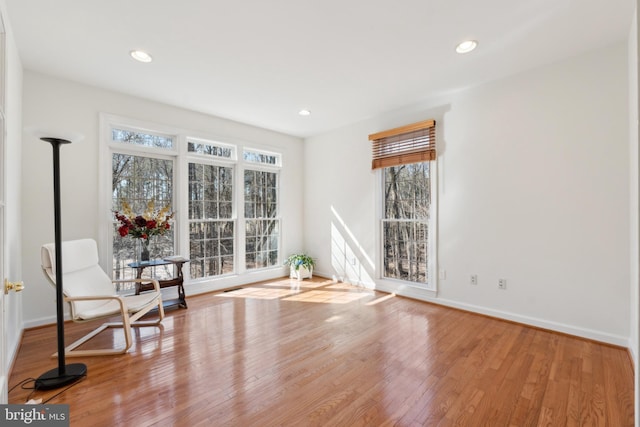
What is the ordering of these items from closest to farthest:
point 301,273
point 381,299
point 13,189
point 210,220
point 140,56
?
point 13,189, point 140,56, point 381,299, point 210,220, point 301,273

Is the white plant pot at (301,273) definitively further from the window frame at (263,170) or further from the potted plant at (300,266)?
the window frame at (263,170)

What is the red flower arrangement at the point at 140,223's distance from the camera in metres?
3.46

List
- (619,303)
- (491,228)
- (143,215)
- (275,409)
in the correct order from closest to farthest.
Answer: (275,409), (619,303), (491,228), (143,215)

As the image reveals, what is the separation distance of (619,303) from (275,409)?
10.2 ft

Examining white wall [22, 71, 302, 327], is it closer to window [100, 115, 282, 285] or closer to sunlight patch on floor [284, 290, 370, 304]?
window [100, 115, 282, 285]

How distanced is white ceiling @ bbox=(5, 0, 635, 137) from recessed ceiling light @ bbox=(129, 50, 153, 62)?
0.06 meters

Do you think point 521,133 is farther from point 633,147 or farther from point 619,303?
point 619,303

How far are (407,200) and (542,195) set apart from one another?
1628 millimetres

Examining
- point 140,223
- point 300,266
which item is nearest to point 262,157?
point 300,266

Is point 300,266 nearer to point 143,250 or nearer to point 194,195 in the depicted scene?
point 194,195

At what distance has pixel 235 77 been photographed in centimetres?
322

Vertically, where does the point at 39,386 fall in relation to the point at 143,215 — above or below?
below

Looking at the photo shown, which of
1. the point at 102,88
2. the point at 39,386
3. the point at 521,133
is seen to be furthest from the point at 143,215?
the point at 521,133

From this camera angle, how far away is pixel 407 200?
4.29 m
